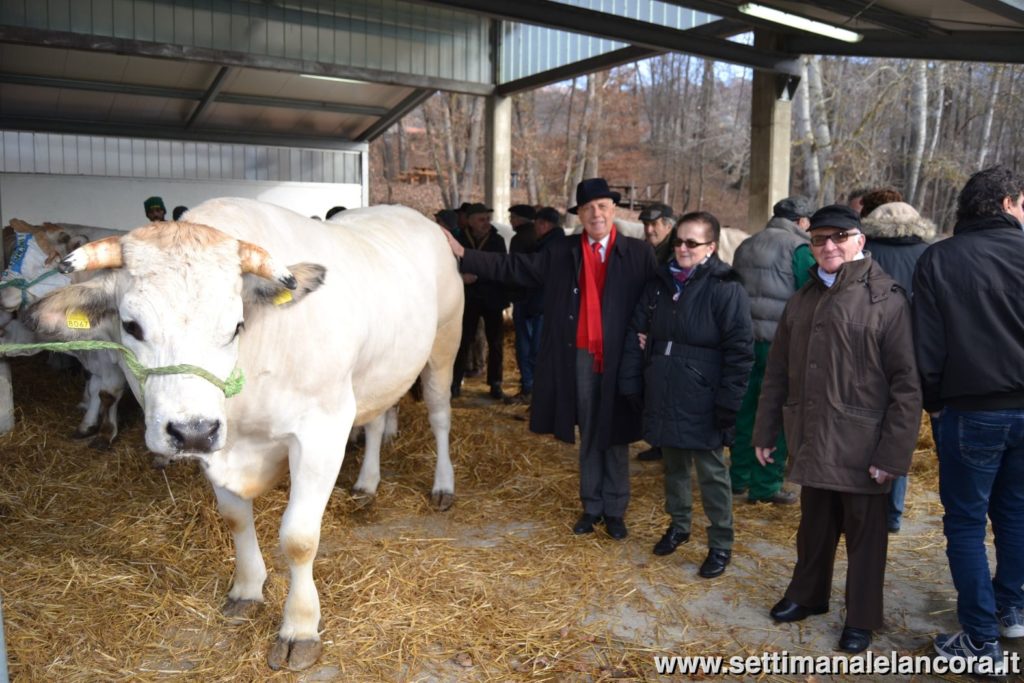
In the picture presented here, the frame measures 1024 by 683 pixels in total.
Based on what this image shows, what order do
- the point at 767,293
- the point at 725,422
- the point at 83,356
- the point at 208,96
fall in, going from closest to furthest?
1. the point at 725,422
2. the point at 767,293
3. the point at 83,356
4. the point at 208,96

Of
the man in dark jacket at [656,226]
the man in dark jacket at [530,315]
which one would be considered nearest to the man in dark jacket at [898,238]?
the man in dark jacket at [656,226]

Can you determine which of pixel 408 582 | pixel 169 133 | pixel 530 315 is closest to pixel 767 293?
pixel 408 582

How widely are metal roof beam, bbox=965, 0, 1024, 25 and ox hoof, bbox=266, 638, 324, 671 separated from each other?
20.8 ft

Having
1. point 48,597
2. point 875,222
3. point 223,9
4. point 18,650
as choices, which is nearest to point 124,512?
point 48,597

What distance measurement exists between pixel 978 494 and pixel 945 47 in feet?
20.7

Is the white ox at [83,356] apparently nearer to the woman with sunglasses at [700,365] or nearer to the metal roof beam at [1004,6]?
the woman with sunglasses at [700,365]

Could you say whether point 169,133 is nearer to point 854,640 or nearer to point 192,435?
point 192,435

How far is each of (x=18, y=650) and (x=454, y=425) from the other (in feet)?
12.7

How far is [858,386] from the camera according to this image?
3311mm

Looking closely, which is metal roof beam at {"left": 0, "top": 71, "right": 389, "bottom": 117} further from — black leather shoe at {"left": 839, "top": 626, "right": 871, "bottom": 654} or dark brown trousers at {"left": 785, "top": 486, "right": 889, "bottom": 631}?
black leather shoe at {"left": 839, "top": 626, "right": 871, "bottom": 654}

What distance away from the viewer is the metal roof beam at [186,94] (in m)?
11.4

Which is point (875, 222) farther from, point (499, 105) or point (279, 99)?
point (279, 99)

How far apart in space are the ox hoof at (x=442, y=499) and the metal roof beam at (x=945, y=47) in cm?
639

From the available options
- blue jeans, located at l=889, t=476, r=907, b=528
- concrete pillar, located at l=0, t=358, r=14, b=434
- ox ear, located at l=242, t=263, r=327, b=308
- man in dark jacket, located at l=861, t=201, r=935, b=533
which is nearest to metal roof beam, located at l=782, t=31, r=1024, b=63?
man in dark jacket, located at l=861, t=201, r=935, b=533
